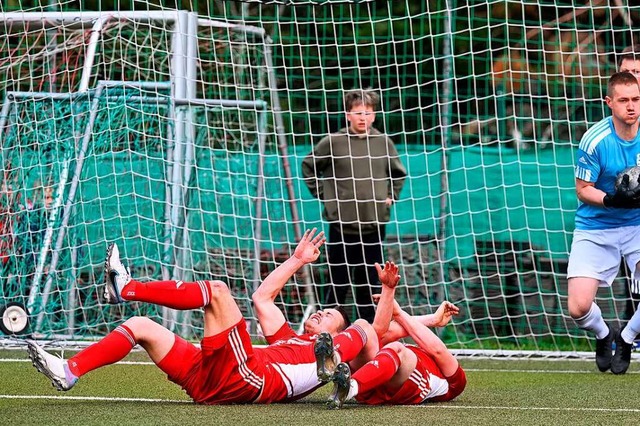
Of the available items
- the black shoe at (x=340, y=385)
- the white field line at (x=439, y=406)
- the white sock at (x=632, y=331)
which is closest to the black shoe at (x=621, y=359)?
the white sock at (x=632, y=331)

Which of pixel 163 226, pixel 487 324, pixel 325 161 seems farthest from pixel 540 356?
pixel 163 226

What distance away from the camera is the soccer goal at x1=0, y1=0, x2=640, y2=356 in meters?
9.22

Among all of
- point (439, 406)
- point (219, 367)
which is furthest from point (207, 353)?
point (439, 406)

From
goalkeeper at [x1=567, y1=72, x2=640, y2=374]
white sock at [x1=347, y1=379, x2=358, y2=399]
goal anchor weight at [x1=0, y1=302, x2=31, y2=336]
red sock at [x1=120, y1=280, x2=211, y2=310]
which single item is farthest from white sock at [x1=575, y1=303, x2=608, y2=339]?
goal anchor weight at [x1=0, y1=302, x2=31, y2=336]

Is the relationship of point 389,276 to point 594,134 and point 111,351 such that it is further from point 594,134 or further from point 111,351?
point 594,134

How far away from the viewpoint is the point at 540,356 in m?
8.70

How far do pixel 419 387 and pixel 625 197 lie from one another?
1.88 meters

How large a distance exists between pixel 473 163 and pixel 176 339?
5017 mm

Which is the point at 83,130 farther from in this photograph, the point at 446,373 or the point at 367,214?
the point at 446,373

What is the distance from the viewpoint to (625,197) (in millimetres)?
6754

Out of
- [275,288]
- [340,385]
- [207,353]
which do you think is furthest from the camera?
[275,288]

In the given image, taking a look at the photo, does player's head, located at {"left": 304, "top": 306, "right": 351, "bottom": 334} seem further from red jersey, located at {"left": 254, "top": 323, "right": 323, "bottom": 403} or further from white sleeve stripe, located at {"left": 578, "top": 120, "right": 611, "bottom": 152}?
white sleeve stripe, located at {"left": 578, "top": 120, "right": 611, "bottom": 152}

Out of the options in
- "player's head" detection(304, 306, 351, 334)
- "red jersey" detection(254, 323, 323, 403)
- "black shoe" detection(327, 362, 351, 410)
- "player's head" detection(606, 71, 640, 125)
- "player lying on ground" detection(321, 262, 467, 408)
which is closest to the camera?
"black shoe" detection(327, 362, 351, 410)

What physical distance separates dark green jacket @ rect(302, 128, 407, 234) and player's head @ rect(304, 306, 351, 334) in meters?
2.79
